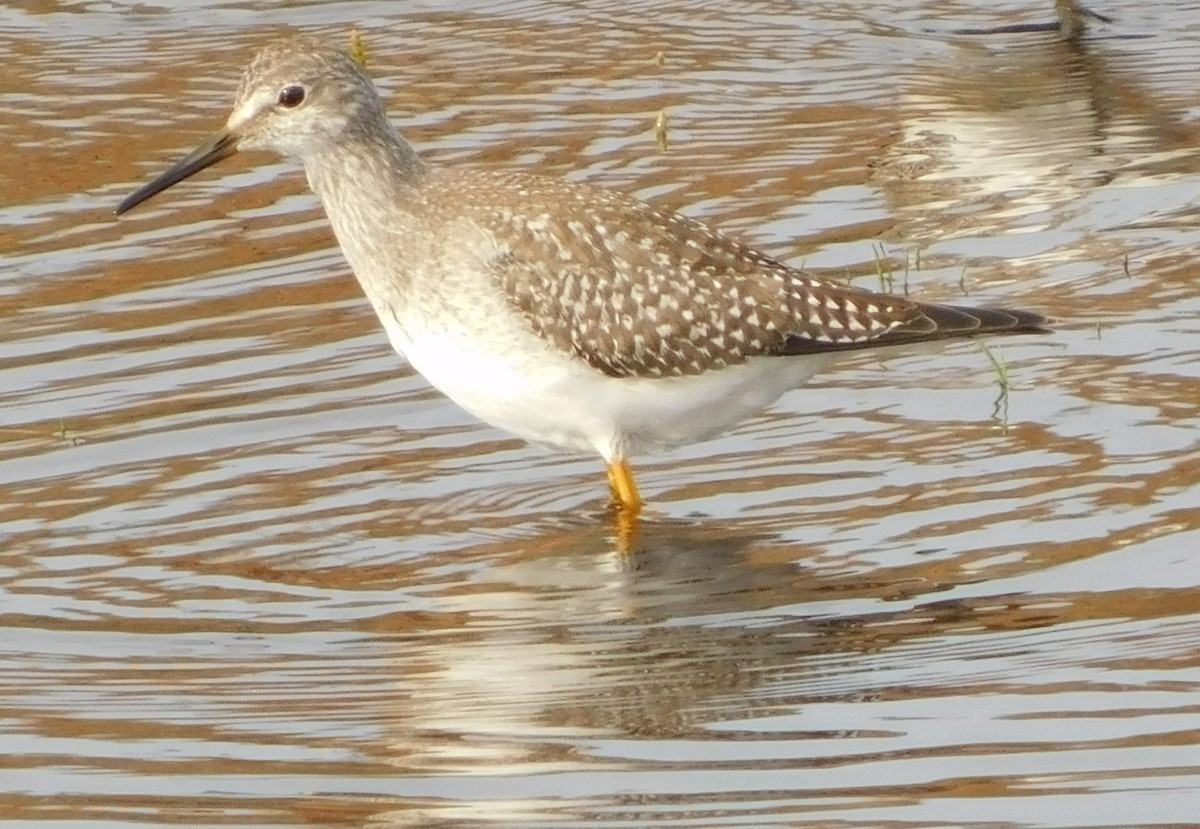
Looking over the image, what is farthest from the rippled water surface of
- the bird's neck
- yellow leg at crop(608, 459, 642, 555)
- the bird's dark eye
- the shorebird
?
the bird's dark eye

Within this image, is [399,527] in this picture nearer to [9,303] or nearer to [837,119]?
[9,303]

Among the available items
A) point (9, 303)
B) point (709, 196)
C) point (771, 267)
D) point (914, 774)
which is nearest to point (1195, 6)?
point (709, 196)

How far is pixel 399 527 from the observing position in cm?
921

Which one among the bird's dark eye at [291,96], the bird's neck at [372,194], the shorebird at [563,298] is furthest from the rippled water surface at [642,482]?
the bird's dark eye at [291,96]

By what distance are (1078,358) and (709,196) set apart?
2.81 metres

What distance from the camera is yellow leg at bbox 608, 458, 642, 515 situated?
9461 mm

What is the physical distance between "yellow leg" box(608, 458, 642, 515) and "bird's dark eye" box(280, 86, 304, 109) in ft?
6.30

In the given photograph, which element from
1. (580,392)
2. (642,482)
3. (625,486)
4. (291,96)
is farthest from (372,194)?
(642,482)

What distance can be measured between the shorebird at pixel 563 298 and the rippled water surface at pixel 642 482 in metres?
0.46

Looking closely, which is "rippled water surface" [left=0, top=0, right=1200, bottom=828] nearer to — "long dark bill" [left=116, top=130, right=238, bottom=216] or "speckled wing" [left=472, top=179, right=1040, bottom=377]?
"speckled wing" [left=472, top=179, right=1040, bottom=377]

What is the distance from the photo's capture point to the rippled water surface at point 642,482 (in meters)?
6.94

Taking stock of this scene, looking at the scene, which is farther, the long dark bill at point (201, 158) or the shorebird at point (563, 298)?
the long dark bill at point (201, 158)

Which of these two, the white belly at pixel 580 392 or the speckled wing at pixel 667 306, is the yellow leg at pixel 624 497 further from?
the speckled wing at pixel 667 306

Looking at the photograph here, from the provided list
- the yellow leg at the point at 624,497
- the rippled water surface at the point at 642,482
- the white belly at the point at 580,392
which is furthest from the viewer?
the yellow leg at the point at 624,497
